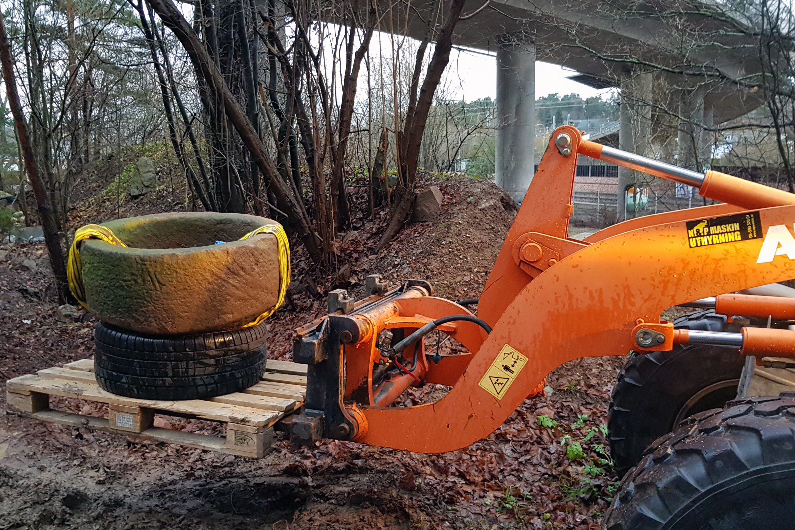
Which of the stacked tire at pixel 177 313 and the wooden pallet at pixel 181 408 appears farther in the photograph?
the stacked tire at pixel 177 313

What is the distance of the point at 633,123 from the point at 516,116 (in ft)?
11.0

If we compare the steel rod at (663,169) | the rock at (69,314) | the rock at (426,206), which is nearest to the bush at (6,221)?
the rock at (69,314)

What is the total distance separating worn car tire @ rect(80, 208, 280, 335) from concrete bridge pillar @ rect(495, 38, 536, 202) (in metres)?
15.3

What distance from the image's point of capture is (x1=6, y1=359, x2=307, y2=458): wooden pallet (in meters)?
3.39

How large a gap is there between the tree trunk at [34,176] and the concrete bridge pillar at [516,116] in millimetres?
12385

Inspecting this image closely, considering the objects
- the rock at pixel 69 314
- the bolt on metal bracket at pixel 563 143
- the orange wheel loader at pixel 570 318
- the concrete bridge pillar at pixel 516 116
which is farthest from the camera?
the concrete bridge pillar at pixel 516 116

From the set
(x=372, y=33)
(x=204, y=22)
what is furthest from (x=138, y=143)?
(x=372, y=33)

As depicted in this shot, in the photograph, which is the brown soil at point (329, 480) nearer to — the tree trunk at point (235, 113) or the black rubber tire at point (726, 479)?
the black rubber tire at point (726, 479)

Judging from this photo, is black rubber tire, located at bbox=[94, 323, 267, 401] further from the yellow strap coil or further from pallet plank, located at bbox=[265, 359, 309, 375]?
pallet plank, located at bbox=[265, 359, 309, 375]

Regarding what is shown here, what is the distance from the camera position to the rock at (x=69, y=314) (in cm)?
904

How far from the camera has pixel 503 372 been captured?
3006 mm

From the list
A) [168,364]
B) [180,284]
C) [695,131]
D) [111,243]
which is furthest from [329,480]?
[695,131]

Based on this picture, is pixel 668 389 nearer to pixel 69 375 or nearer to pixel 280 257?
pixel 280 257

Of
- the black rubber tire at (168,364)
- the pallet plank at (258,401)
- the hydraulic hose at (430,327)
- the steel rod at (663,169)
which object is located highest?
the steel rod at (663,169)
